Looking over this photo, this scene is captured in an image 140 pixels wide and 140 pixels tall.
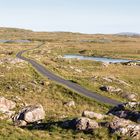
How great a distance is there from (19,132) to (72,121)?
5.25 meters

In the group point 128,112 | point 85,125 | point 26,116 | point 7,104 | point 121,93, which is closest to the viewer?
point 85,125

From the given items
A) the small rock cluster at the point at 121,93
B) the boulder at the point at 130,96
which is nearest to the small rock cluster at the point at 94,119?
the boulder at the point at 130,96

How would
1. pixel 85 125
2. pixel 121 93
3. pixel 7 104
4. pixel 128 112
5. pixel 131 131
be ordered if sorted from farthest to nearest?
pixel 121 93 → pixel 7 104 → pixel 128 112 → pixel 85 125 → pixel 131 131

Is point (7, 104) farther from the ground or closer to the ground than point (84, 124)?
closer to the ground

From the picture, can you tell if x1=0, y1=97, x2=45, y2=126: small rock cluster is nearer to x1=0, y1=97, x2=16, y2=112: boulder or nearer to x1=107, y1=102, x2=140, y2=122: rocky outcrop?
x1=0, y1=97, x2=16, y2=112: boulder

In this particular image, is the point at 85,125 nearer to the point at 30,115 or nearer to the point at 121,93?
the point at 30,115

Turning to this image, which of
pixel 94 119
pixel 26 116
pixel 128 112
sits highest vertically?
A: pixel 128 112

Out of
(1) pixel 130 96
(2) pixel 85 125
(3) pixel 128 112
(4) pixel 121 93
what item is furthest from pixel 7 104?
(1) pixel 130 96

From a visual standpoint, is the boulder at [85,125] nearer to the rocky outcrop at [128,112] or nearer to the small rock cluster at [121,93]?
the rocky outcrop at [128,112]

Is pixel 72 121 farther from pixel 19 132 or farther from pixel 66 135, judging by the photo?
pixel 19 132

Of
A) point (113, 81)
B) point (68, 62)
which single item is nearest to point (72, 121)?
point (113, 81)

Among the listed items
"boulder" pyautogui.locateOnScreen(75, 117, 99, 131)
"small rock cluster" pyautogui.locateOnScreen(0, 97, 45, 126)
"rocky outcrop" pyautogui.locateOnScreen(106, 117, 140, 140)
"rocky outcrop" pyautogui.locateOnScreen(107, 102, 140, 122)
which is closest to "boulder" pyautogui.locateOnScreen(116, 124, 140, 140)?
"rocky outcrop" pyautogui.locateOnScreen(106, 117, 140, 140)

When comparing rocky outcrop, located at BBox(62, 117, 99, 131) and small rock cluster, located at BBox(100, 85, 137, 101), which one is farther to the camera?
small rock cluster, located at BBox(100, 85, 137, 101)

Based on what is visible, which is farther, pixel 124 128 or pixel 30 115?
pixel 30 115
